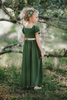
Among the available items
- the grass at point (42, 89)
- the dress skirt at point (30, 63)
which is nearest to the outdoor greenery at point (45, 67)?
the grass at point (42, 89)

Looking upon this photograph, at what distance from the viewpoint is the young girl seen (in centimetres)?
243

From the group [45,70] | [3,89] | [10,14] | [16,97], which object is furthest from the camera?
[45,70]

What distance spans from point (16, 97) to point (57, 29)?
1839 millimetres

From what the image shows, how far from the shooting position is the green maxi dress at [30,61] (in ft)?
8.28

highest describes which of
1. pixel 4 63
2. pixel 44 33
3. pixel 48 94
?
pixel 44 33

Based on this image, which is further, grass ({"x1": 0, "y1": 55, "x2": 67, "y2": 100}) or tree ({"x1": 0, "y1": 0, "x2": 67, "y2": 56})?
tree ({"x1": 0, "y1": 0, "x2": 67, "y2": 56})

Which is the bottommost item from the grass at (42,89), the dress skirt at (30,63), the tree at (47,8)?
the grass at (42,89)

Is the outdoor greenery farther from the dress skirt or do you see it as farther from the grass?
the dress skirt

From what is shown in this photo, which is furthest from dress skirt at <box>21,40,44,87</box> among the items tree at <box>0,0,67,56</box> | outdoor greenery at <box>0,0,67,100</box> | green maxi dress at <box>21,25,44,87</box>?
tree at <box>0,0,67,56</box>

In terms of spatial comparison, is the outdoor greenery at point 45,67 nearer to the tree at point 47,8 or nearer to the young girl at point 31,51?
the tree at point 47,8

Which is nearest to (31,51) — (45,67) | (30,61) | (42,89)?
(30,61)

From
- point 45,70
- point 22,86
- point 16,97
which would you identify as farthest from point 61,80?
point 16,97

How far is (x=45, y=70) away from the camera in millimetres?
3602

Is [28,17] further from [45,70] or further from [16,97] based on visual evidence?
[45,70]
